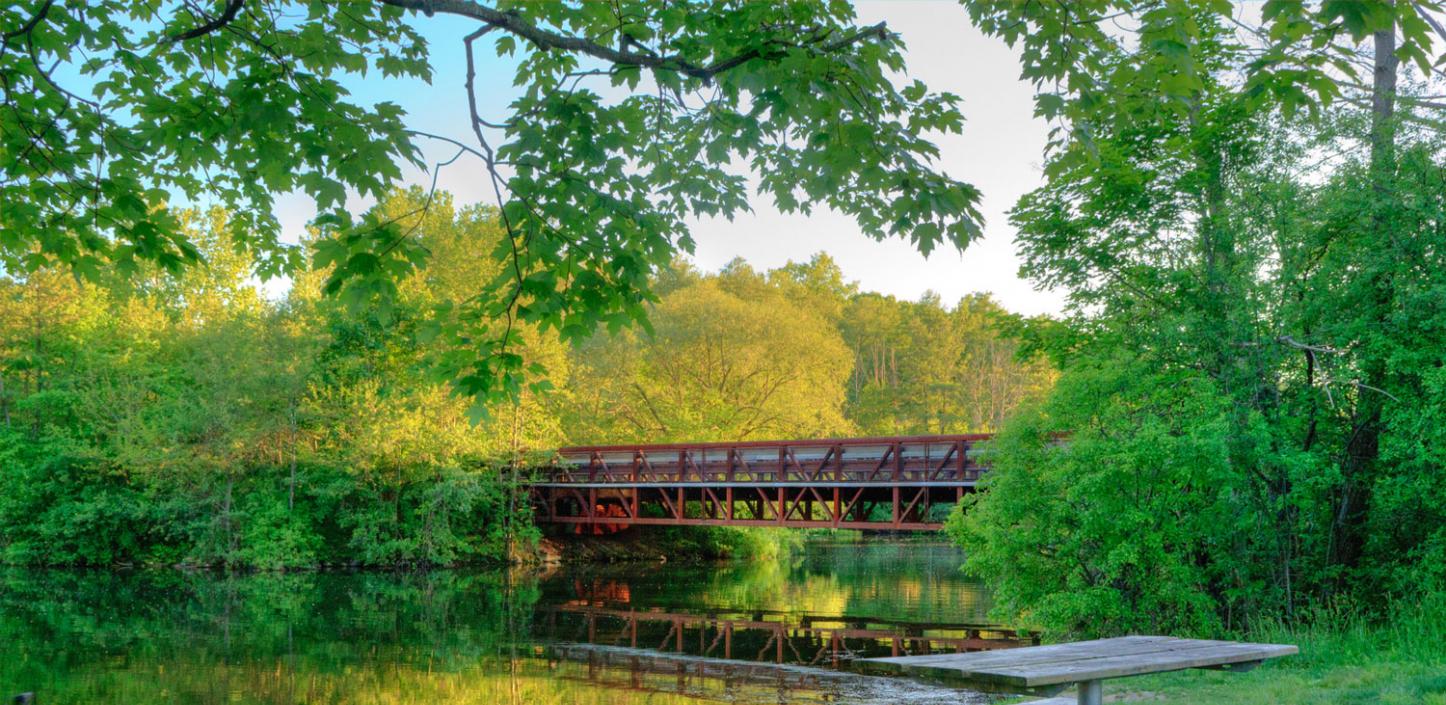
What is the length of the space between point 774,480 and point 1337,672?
18.7 meters

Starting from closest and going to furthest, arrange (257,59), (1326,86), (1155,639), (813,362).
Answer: (1326,86), (257,59), (1155,639), (813,362)

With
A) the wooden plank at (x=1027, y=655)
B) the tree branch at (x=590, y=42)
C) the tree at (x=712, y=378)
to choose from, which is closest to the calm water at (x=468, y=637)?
the wooden plank at (x=1027, y=655)

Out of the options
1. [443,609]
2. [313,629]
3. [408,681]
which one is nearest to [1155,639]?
[408,681]

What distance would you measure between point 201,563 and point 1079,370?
26.4m

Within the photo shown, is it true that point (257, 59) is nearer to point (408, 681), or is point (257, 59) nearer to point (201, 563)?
point (408, 681)

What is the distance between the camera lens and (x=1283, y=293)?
40.7 ft

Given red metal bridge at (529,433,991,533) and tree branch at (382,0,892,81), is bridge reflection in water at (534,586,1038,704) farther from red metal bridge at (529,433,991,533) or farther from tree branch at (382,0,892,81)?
tree branch at (382,0,892,81)

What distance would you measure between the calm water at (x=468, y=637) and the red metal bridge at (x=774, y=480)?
6.19ft

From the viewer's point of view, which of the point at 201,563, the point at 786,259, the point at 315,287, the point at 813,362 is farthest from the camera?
the point at 786,259

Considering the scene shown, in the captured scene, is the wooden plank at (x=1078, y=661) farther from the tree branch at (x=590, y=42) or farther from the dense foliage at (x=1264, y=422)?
the dense foliage at (x=1264, y=422)

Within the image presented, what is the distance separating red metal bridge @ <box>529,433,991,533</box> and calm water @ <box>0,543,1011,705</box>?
189cm

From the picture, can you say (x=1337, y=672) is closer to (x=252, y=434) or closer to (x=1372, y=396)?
(x=1372, y=396)

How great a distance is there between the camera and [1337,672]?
29.3 ft

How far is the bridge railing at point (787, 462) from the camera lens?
76.3 ft
